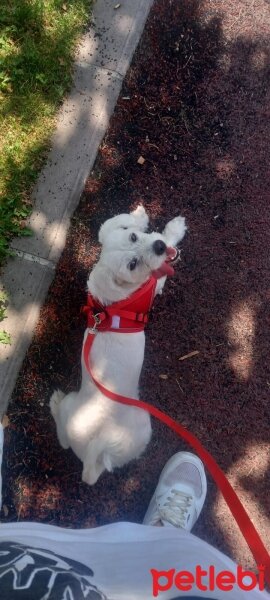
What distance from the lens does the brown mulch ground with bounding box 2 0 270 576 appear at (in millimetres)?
3205

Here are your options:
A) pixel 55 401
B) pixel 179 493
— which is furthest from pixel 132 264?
pixel 179 493

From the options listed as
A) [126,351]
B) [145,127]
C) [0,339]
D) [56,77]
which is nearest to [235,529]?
[126,351]

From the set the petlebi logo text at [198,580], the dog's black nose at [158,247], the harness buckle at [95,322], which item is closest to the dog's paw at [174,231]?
the dog's black nose at [158,247]

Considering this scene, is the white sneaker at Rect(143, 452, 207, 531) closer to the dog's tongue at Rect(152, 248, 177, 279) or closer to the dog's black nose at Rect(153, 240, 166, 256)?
the dog's tongue at Rect(152, 248, 177, 279)

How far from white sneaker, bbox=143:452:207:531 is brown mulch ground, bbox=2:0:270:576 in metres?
0.10

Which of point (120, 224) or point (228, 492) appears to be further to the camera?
point (120, 224)

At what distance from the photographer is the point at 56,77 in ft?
11.0

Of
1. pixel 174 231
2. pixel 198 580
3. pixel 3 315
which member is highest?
pixel 174 231

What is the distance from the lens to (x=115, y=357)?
2.58 metres

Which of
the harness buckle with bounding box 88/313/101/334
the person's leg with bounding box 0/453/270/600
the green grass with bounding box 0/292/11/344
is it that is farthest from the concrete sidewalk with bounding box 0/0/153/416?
the person's leg with bounding box 0/453/270/600

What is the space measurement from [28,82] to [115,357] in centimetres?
205

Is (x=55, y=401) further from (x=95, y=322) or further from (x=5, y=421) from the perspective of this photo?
(x=95, y=322)

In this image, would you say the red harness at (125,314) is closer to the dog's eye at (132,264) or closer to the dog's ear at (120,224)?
the dog's eye at (132,264)

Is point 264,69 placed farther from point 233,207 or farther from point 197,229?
point 197,229
